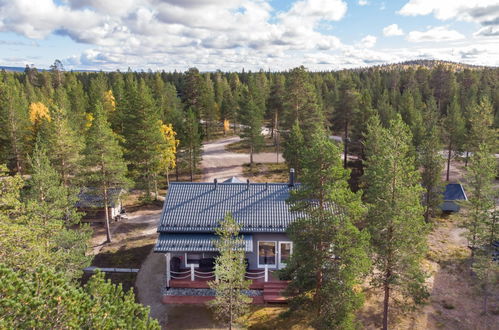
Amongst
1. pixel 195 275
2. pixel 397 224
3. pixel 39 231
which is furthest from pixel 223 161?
pixel 397 224

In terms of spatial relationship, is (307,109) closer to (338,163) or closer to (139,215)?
(139,215)

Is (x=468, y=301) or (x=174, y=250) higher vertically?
(x=174, y=250)

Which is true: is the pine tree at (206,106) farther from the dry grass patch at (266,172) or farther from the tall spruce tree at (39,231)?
the tall spruce tree at (39,231)

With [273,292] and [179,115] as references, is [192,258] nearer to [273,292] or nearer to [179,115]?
[273,292]

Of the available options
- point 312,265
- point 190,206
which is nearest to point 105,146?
point 190,206

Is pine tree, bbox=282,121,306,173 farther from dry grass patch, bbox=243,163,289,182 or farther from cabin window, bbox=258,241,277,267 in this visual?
cabin window, bbox=258,241,277,267

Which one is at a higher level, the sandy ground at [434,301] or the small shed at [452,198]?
the small shed at [452,198]

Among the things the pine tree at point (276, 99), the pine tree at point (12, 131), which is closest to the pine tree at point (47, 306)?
the pine tree at point (12, 131)
